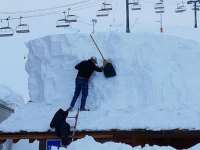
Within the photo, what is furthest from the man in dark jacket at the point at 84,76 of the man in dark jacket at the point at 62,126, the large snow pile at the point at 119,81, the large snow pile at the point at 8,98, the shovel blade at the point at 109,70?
the large snow pile at the point at 8,98

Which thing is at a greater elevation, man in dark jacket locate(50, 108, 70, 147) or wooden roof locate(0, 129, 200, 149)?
man in dark jacket locate(50, 108, 70, 147)

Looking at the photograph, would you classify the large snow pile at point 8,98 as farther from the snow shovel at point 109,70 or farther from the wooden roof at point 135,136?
the wooden roof at point 135,136

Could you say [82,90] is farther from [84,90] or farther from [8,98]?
[8,98]

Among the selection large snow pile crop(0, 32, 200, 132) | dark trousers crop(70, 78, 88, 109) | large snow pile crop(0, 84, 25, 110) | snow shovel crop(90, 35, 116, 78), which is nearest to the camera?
large snow pile crop(0, 32, 200, 132)

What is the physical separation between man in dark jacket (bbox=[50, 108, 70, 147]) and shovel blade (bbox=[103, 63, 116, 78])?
2.11m

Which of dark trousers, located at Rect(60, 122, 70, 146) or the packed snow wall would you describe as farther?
the packed snow wall

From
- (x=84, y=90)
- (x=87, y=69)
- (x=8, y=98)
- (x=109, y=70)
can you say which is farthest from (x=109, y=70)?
(x=8, y=98)

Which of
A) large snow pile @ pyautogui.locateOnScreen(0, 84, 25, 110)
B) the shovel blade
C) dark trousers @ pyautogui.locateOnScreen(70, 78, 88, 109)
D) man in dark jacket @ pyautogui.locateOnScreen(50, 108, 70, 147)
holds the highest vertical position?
the shovel blade

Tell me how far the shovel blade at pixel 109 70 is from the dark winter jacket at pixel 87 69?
0.26 m

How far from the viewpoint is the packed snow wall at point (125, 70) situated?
1262 centimetres

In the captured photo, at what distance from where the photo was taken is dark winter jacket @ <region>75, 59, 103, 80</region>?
41.3 feet

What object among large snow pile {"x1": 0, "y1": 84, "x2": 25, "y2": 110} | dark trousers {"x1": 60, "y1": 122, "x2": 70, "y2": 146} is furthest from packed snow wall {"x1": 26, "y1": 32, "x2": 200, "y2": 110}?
large snow pile {"x1": 0, "y1": 84, "x2": 25, "y2": 110}

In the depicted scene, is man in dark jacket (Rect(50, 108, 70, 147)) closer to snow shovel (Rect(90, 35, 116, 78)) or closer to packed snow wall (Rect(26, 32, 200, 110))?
packed snow wall (Rect(26, 32, 200, 110))

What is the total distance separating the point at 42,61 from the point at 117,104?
9.02ft
